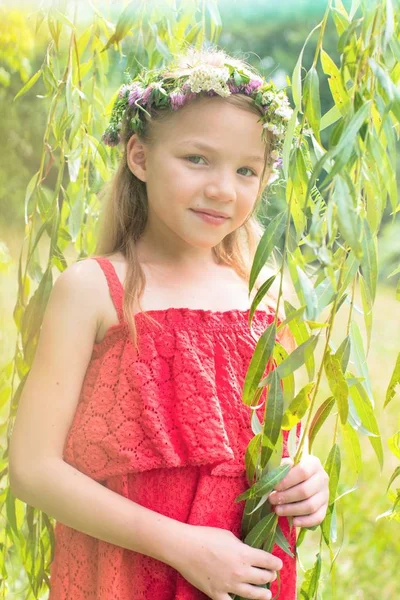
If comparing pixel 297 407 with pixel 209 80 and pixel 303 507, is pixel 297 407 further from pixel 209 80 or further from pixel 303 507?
pixel 209 80

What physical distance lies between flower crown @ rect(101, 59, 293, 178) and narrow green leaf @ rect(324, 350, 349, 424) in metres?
0.31

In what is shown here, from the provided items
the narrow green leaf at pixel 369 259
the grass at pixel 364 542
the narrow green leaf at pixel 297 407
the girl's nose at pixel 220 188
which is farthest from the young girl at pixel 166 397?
the grass at pixel 364 542

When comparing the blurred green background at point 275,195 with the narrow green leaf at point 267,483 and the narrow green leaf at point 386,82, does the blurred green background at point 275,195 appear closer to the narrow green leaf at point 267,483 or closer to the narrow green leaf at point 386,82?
the narrow green leaf at point 267,483

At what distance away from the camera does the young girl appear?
91 cm

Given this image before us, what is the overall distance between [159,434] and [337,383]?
0.22 meters

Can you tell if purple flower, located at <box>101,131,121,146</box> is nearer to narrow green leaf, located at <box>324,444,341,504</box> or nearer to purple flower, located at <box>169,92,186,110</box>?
purple flower, located at <box>169,92,186,110</box>

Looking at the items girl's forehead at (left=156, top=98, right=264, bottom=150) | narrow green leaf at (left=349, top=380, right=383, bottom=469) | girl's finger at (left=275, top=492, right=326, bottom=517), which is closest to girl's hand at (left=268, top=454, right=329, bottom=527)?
girl's finger at (left=275, top=492, right=326, bottom=517)

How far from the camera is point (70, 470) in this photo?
918mm

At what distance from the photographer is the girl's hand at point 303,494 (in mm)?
922

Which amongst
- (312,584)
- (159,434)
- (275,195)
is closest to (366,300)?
(159,434)

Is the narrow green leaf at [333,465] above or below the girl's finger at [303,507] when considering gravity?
above

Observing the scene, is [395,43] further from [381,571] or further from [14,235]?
[381,571]

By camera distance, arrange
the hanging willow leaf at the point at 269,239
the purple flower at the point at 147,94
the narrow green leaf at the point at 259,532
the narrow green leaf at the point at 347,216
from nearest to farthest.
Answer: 1. the narrow green leaf at the point at 347,216
2. the hanging willow leaf at the point at 269,239
3. the narrow green leaf at the point at 259,532
4. the purple flower at the point at 147,94

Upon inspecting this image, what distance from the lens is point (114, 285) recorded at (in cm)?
95
